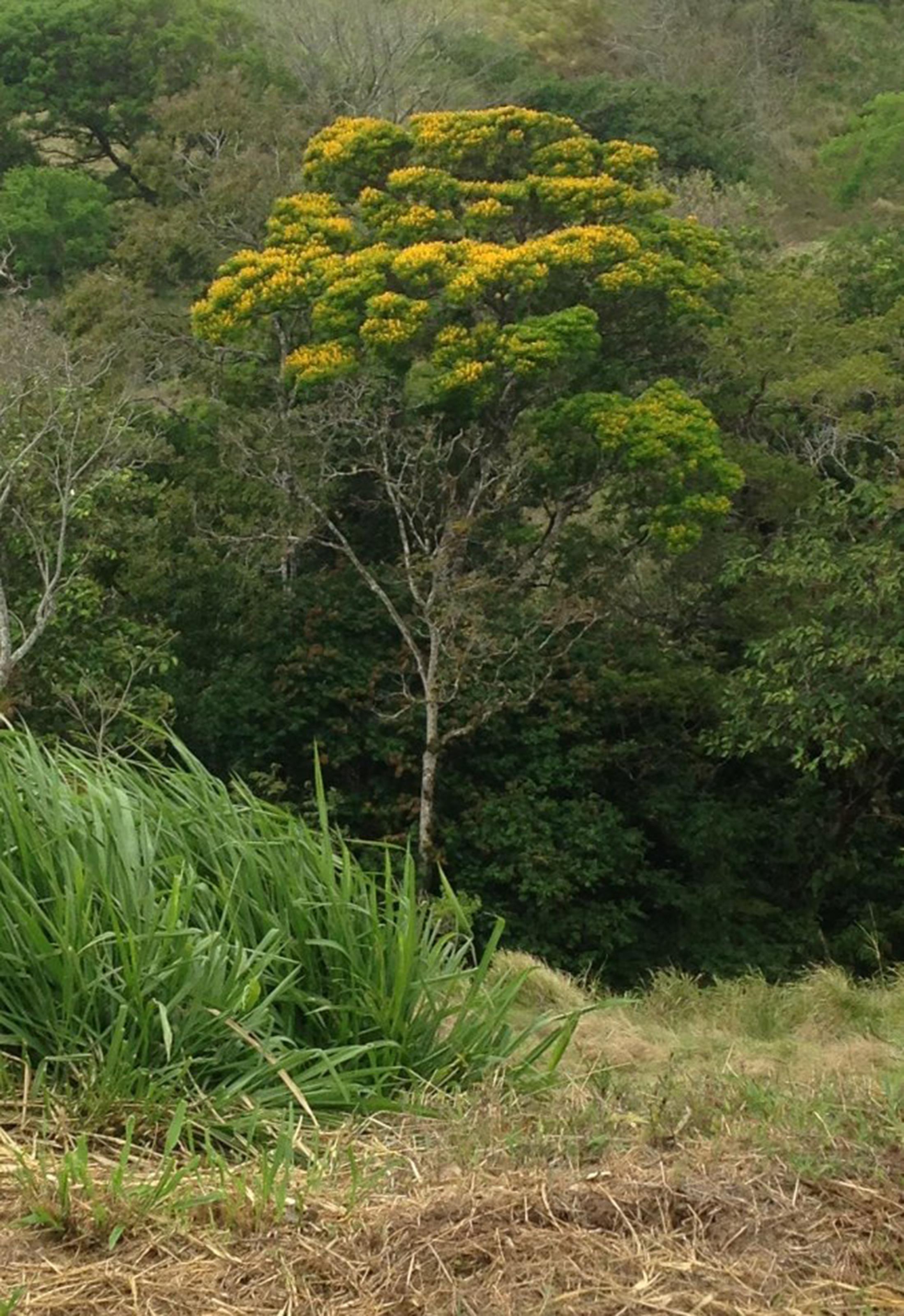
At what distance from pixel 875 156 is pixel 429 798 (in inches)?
623

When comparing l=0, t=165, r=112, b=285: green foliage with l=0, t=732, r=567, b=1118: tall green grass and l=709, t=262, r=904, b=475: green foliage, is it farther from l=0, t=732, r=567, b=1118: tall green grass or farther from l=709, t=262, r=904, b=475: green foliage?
l=0, t=732, r=567, b=1118: tall green grass

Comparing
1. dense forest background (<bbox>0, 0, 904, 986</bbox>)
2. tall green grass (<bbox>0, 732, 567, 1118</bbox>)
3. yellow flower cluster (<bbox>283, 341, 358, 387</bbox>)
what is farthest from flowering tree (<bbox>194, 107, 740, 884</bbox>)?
tall green grass (<bbox>0, 732, 567, 1118</bbox>)

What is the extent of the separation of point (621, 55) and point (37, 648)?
2728cm

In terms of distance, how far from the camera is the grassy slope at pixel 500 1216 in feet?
7.35

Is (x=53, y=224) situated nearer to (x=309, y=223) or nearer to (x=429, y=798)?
(x=309, y=223)

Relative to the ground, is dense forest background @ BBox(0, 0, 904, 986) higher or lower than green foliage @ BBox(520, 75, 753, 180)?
lower

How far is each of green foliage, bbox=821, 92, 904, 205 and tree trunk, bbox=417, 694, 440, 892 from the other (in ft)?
49.2

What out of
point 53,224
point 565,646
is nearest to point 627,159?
point 565,646

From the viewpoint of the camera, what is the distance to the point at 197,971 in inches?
121

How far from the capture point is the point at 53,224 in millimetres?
21719

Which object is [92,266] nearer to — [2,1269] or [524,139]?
[524,139]

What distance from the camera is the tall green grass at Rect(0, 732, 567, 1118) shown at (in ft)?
9.91

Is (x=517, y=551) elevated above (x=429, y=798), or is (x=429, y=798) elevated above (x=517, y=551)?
(x=517, y=551)

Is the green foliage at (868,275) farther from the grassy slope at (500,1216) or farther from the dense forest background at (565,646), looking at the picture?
the grassy slope at (500,1216)
